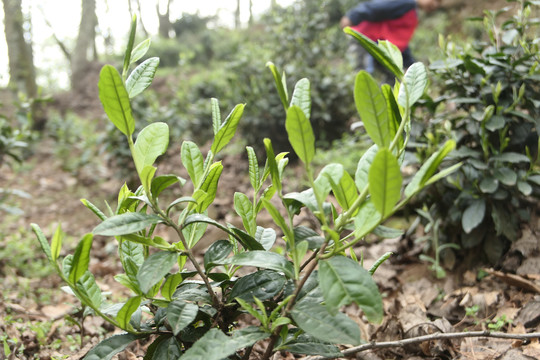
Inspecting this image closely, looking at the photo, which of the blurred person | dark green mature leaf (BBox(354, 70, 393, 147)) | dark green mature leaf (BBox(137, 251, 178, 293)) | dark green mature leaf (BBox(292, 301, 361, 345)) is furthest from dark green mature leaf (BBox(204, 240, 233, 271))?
the blurred person

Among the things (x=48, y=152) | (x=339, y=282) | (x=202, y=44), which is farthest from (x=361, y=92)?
(x=202, y=44)

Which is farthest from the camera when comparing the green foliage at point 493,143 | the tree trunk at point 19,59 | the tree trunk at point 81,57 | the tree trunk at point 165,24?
the tree trunk at point 165,24

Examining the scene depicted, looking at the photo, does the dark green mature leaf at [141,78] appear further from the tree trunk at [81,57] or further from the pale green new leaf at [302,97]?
the tree trunk at [81,57]

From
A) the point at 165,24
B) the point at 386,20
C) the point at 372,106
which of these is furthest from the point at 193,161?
the point at 165,24

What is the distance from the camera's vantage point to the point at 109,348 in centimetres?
90

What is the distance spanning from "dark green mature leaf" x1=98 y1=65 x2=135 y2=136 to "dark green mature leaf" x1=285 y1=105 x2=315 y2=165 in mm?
319

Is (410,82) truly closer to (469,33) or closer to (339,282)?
(339,282)

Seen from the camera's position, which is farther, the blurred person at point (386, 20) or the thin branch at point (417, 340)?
the blurred person at point (386, 20)

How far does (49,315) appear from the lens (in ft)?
6.78

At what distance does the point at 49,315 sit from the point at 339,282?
1891 millimetres

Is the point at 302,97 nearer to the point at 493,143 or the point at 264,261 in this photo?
the point at 264,261

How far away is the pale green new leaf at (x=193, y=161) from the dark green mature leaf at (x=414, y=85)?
0.47 meters

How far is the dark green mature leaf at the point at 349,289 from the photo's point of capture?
2.32 feet

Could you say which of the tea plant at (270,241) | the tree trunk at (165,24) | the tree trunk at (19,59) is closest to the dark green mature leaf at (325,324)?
the tea plant at (270,241)
